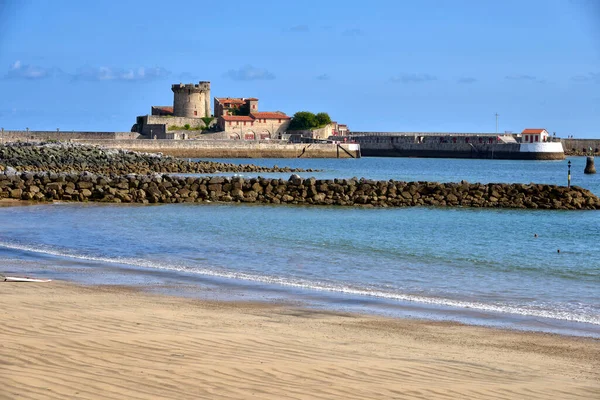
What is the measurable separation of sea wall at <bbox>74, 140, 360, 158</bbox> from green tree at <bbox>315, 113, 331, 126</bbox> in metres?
14.9

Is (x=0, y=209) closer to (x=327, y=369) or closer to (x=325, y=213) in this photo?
(x=325, y=213)

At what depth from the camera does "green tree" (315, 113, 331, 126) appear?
98125 mm

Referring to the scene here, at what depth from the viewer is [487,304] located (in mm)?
9250

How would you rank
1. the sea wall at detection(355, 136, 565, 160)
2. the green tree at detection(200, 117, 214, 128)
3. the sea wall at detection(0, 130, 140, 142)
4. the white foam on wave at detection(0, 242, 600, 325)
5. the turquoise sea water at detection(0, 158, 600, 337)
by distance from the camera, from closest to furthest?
the white foam on wave at detection(0, 242, 600, 325) < the turquoise sea water at detection(0, 158, 600, 337) < the sea wall at detection(0, 130, 140, 142) < the sea wall at detection(355, 136, 565, 160) < the green tree at detection(200, 117, 214, 128)

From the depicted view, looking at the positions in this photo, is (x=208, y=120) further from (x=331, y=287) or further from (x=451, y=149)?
(x=331, y=287)

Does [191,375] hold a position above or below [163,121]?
below

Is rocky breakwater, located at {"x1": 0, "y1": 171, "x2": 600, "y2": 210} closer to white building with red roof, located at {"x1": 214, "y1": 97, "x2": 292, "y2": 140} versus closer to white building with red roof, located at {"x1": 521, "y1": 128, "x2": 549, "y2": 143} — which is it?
white building with red roof, located at {"x1": 214, "y1": 97, "x2": 292, "y2": 140}

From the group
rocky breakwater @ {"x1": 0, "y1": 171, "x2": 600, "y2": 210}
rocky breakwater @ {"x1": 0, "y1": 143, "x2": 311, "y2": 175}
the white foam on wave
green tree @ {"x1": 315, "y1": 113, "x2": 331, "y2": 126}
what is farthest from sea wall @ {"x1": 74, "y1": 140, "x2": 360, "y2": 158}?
the white foam on wave

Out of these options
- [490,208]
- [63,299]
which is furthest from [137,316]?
[490,208]

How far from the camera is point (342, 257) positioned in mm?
13617

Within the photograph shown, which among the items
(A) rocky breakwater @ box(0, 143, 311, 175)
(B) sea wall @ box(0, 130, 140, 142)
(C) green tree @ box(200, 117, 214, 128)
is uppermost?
(C) green tree @ box(200, 117, 214, 128)

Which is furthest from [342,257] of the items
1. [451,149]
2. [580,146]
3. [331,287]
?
[580,146]

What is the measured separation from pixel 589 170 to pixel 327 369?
55.3m

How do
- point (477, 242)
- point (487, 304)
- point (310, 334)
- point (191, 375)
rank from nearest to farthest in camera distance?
point (191, 375) → point (310, 334) → point (487, 304) → point (477, 242)
